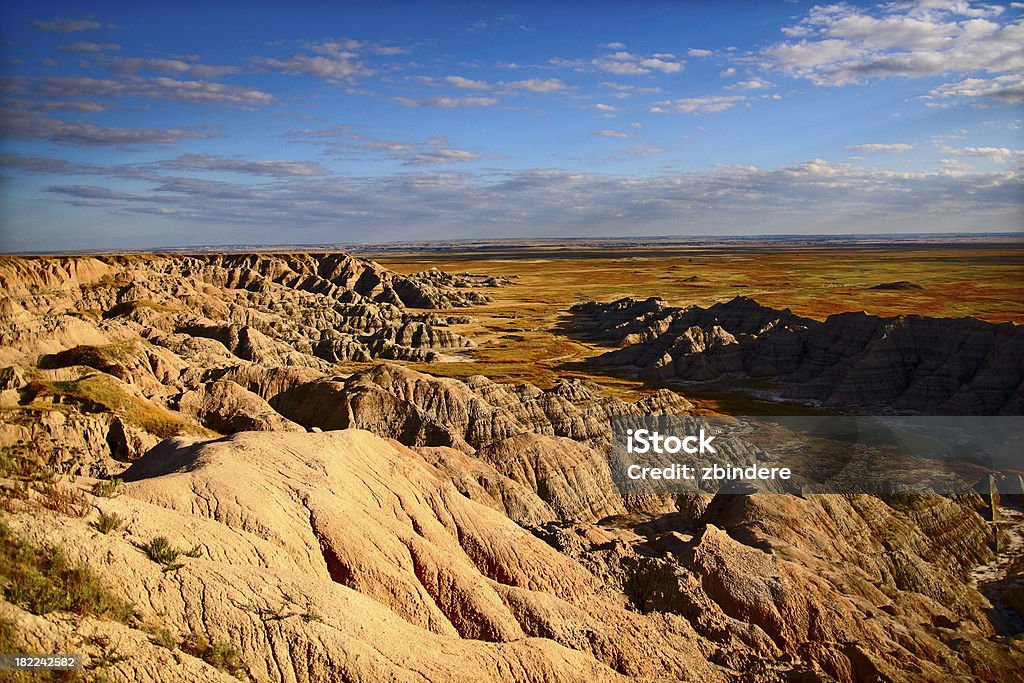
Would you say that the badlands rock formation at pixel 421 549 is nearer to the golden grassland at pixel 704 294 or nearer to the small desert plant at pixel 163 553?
the small desert plant at pixel 163 553

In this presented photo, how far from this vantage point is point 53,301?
48.7 meters

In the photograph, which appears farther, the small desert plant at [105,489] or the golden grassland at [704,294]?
the golden grassland at [704,294]

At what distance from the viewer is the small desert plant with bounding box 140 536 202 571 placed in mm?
8258

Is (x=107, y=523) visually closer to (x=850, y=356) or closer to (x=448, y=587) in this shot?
(x=448, y=587)

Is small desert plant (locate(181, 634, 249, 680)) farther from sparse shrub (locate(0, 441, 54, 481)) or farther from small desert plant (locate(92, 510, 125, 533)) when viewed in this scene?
sparse shrub (locate(0, 441, 54, 481))

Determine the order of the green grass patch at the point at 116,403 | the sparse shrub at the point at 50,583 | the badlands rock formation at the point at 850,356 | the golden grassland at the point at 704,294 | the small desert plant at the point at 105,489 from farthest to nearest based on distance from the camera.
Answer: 1. the golden grassland at the point at 704,294
2. the badlands rock formation at the point at 850,356
3. the green grass patch at the point at 116,403
4. the small desert plant at the point at 105,489
5. the sparse shrub at the point at 50,583

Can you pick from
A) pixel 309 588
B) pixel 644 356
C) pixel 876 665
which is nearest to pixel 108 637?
pixel 309 588

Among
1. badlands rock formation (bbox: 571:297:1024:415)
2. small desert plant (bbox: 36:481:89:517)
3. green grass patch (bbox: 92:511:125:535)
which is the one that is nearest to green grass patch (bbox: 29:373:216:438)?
small desert plant (bbox: 36:481:89:517)

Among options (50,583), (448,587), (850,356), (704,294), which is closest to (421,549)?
(448,587)

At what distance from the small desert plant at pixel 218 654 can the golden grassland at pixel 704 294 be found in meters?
39.5

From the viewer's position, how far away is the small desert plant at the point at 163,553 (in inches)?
325

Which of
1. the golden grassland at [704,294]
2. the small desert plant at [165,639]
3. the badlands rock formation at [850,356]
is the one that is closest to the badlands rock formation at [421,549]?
the small desert plant at [165,639]

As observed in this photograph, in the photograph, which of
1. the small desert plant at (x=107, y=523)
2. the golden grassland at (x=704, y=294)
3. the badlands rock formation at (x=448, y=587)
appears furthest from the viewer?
the golden grassland at (x=704, y=294)

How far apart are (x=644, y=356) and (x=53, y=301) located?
4615cm
